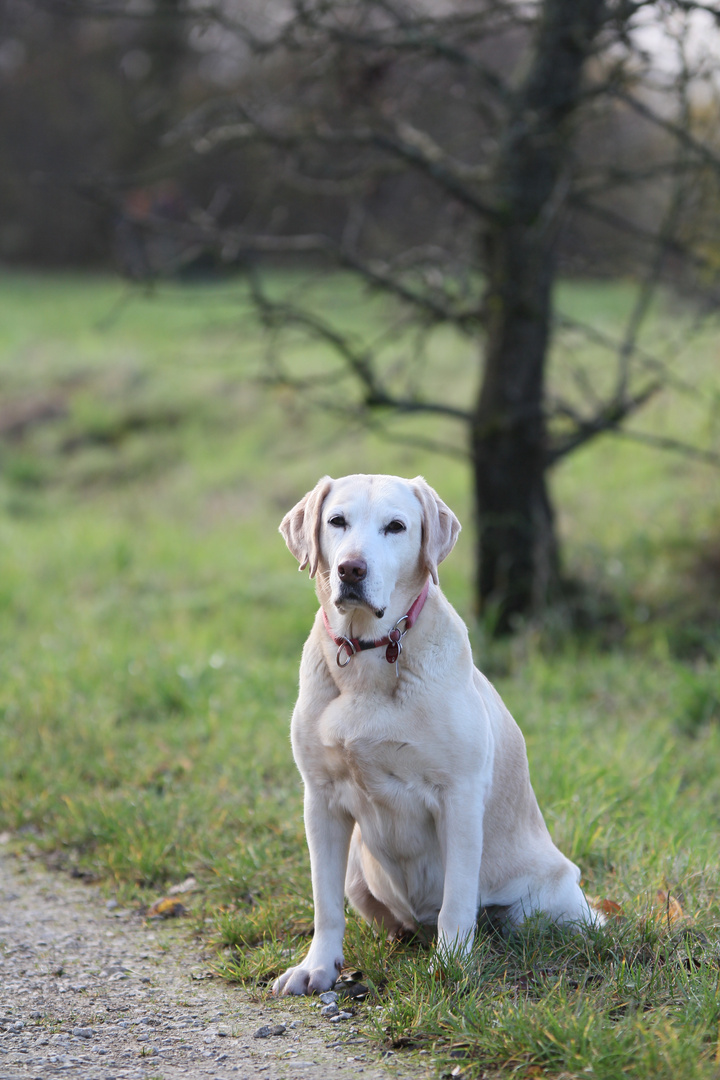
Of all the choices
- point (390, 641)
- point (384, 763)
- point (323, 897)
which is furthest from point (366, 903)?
point (390, 641)

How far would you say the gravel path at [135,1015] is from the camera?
9.02ft

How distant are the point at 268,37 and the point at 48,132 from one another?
914 inches

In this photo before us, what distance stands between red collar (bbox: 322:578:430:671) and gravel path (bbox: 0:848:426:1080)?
41.2 inches

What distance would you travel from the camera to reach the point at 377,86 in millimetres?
6453

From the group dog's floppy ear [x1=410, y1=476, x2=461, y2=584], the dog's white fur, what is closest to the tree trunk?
dog's floppy ear [x1=410, y1=476, x2=461, y2=584]

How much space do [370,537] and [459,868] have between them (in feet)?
3.25

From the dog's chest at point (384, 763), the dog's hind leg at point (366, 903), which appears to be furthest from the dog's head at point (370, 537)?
the dog's hind leg at point (366, 903)

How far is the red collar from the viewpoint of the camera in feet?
10.1

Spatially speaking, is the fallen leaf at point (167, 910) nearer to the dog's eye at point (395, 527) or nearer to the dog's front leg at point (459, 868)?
the dog's front leg at point (459, 868)

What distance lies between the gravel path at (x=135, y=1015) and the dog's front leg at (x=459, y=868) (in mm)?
370

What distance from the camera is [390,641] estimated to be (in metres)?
3.08

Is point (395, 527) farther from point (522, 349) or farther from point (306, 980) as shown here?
point (522, 349)

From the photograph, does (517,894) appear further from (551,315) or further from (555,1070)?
(551,315)

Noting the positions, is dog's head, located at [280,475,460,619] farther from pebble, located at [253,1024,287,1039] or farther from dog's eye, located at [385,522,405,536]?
pebble, located at [253,1024,287,1039]
